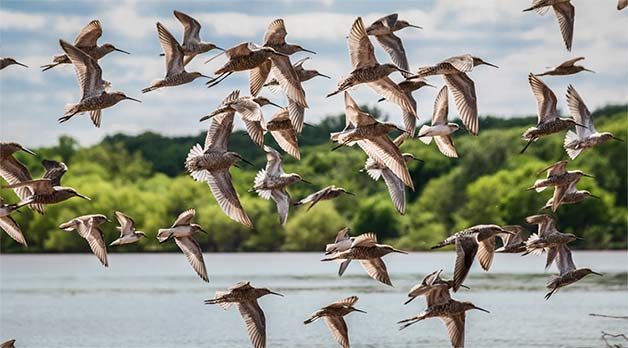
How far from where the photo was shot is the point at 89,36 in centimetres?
1634

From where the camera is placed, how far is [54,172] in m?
16.9

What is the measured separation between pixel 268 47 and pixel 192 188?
62.4 m

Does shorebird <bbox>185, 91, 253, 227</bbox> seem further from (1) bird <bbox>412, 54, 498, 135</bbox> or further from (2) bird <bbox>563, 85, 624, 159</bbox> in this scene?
(2) bird <bbox>563, 85, 624, 159</bbox>

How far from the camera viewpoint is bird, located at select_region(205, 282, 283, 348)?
16562 millimetres

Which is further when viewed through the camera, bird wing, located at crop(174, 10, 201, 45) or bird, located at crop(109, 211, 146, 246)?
bird, located at crop(109, 211, 146, 246)

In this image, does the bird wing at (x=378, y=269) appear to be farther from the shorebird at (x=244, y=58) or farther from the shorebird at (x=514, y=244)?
the shorebird at (x=244, y=58)

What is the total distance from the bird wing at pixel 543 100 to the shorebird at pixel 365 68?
1.77 metres

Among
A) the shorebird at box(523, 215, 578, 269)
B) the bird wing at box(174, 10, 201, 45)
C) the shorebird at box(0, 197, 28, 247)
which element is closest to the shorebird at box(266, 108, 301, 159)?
the bird wing at box(174, 10, 201, 45)

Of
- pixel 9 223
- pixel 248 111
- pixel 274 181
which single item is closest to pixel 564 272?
pixel 274 181

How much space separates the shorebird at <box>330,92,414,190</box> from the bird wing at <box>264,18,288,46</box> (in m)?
1.04

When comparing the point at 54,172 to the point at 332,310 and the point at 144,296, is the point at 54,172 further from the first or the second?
the point at 144,296

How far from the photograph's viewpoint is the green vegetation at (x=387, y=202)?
67.2m

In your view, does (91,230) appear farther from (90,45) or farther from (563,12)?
(563,12)

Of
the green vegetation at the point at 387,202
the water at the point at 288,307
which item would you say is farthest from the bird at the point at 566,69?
the green vegetation at the point at 387,202
